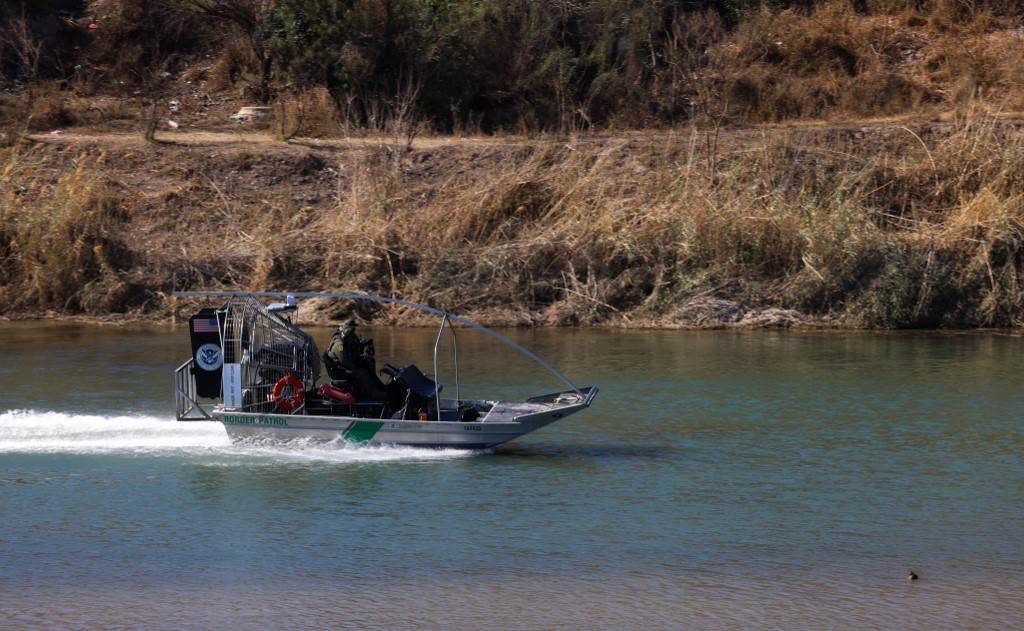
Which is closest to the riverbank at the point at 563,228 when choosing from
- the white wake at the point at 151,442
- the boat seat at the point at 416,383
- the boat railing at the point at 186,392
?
the white wake at the point at 151,442

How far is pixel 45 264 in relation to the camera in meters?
25.4

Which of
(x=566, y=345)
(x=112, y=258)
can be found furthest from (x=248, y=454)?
(x=112, y=258)

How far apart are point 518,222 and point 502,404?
544 inches

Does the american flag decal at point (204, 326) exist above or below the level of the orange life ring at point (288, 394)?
above

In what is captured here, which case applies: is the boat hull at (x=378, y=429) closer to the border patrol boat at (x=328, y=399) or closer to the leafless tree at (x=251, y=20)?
the border patrol boat at (x=328, y=399)

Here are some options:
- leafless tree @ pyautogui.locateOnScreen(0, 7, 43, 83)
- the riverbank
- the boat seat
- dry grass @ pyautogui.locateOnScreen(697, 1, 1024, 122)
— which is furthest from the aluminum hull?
leafless tree @ pyautogui.locateOnScreen(0, 7, 43, 83)

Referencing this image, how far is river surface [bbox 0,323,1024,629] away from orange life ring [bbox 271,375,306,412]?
1.58 feet

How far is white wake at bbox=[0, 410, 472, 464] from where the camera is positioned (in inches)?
521

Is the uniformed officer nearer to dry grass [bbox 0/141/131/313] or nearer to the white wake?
the white wake

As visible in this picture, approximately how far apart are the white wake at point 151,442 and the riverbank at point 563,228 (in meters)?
9.45

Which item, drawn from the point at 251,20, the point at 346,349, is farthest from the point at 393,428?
the point at 251,20

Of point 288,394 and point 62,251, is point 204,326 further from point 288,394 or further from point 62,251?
point 62,251

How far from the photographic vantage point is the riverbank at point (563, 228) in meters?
24.4

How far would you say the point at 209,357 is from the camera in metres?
13.3
